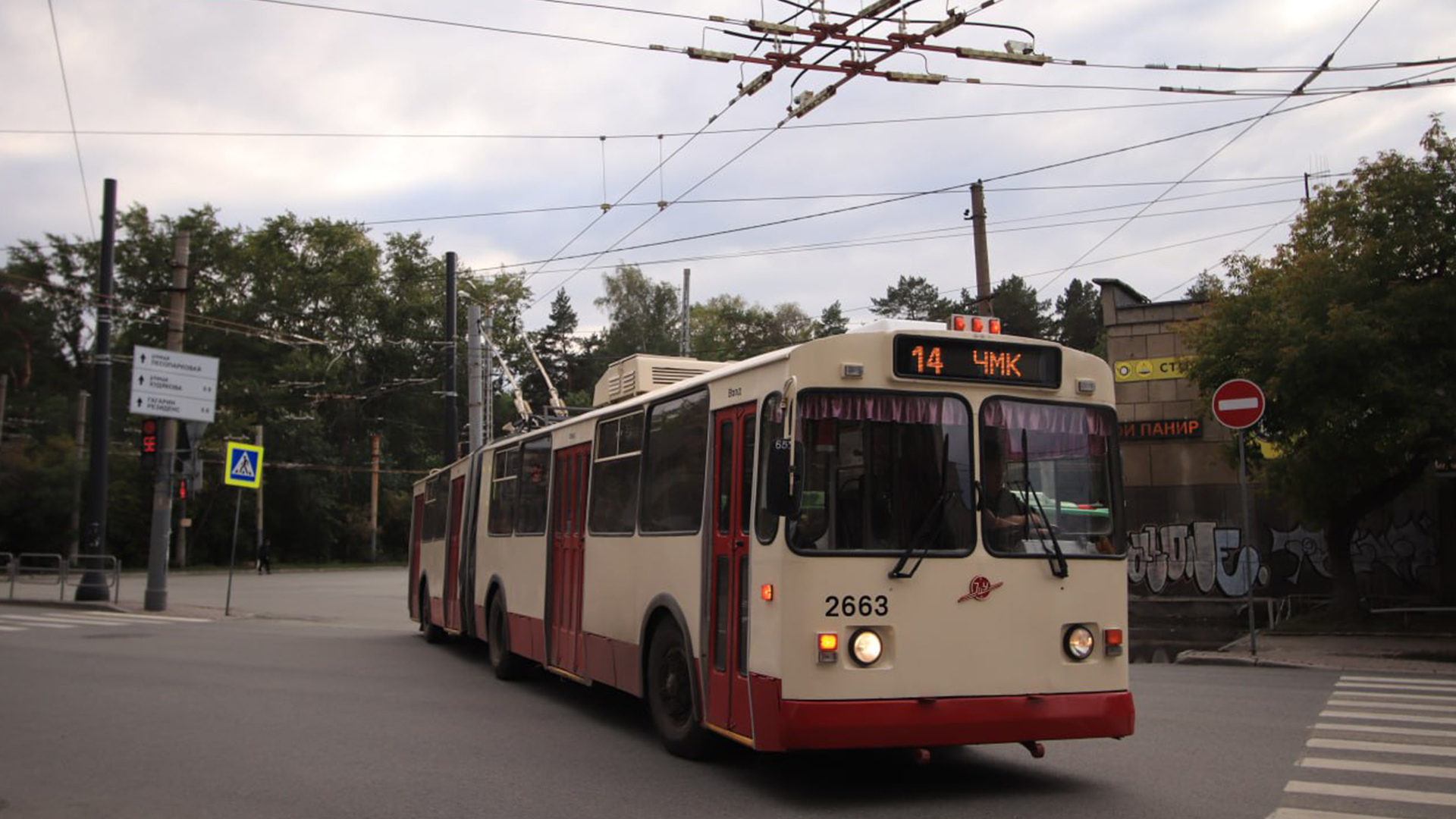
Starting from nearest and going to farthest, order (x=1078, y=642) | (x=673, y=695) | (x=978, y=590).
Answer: (x=978, y=590) < (x=1078, y=642) < (x=673, y=695)

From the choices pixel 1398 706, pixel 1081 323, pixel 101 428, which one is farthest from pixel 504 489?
pixel 1081 323

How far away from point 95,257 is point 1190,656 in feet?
202

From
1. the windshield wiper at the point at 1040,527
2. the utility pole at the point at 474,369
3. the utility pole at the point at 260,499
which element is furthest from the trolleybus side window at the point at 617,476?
the utility pole at the point at 260,499

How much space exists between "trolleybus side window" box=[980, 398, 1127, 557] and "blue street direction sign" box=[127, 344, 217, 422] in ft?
73.3

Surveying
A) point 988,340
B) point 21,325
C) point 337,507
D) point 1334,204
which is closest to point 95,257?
point 21,325

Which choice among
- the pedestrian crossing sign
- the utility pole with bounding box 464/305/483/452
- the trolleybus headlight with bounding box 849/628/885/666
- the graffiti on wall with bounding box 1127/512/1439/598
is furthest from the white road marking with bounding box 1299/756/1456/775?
the pedestrian crossing sign

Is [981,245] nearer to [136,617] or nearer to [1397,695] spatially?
[1397,695]

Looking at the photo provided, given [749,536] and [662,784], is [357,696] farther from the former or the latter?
[749,536]

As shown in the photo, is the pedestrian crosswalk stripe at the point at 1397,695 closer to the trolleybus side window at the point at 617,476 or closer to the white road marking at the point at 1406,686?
the white road marking at the point at 1406,686

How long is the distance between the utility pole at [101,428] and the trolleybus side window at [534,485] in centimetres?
1709

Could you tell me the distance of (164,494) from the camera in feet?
86.1

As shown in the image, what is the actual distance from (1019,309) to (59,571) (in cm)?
4676

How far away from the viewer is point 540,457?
43.2 feet

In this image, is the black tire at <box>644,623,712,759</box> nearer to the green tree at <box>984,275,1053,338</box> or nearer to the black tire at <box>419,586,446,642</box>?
the black tire at <box>419,586,446,642</box>
